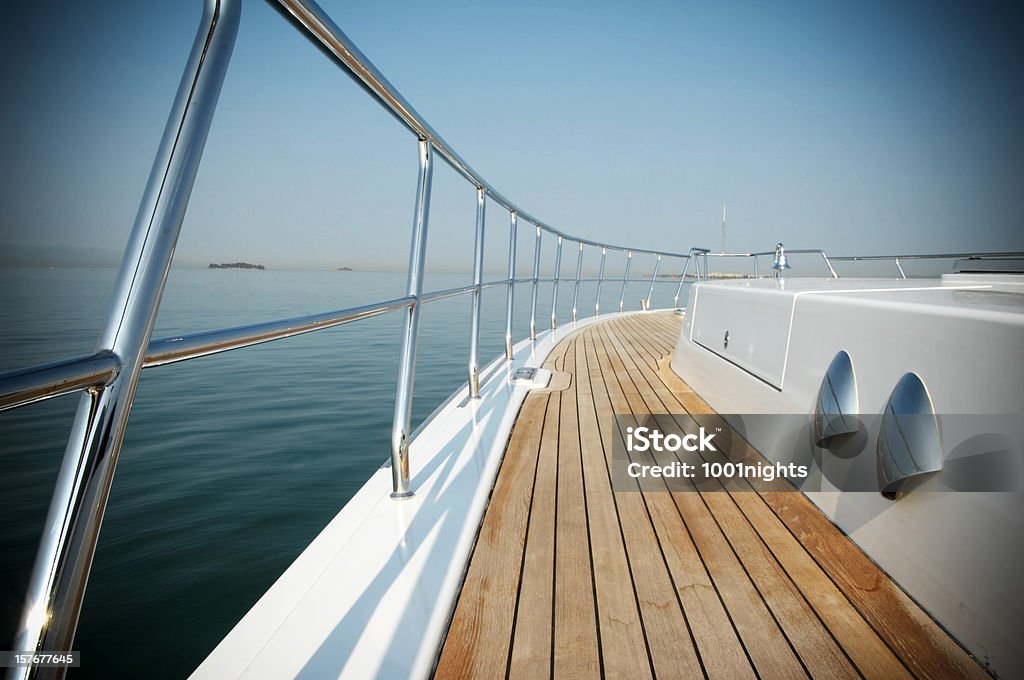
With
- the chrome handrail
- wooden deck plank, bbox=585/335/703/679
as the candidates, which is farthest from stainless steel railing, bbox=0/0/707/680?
the chrome handrail

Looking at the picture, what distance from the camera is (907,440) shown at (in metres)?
0.79

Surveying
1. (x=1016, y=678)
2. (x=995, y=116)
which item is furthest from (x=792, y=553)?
(x=995, y=116)

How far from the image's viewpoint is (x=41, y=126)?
1.05 m

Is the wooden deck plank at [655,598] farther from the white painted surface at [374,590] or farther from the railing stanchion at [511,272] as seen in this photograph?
the railing stanchion at [511,272]

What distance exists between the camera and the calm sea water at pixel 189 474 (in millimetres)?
1045

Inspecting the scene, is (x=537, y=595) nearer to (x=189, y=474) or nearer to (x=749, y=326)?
(x=749, y=326)

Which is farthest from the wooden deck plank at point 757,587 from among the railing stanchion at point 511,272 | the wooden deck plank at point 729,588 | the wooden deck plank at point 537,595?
the railing stanchion at point 511,272

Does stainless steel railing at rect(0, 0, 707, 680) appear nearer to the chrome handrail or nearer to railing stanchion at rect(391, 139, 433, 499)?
→ railing stanchion at rect(391, 139, 433, 499)

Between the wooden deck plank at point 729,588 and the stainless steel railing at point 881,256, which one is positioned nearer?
the wooden deck plank at point 729,588

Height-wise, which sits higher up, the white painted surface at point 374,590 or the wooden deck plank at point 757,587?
the wooden deck plank at point 757,587

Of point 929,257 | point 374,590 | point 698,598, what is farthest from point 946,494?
point 929,257

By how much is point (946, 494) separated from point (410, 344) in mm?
924

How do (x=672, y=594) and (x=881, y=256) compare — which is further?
(x=881, y=256)

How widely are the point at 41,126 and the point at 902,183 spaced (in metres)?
38.5
